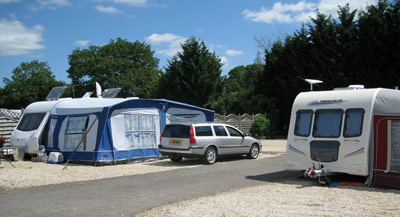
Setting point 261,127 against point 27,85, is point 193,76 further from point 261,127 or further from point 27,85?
point 27,85

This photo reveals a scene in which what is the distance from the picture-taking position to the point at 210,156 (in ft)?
47.5

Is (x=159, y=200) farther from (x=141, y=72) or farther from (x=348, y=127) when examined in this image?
(x=141, y=72)

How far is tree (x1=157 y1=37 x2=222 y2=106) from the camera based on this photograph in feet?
133

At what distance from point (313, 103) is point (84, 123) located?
29.1 ft

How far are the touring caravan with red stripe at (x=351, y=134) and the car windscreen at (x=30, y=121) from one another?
10851 millimetres

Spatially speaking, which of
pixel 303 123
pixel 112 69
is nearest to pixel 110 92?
pixel 303 123

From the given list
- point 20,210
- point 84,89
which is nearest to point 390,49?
point 20,210

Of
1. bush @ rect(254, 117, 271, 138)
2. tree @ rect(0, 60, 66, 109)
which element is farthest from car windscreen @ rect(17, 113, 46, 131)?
tree @ rect(0, 60, 66, 109)

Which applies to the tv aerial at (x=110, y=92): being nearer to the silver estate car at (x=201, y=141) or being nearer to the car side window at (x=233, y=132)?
the silver estate car at (x=201, y=141)

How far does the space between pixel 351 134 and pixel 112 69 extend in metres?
50.1

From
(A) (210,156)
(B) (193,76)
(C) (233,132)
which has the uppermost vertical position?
(B) (193,76)

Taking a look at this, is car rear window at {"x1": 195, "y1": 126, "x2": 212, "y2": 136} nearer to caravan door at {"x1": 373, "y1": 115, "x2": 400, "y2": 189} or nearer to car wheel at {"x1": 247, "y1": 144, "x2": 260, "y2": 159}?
car wheel at {"x1": 247, "y1": 144, "x2": 260, "y2": 159}

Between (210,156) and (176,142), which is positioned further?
(210,156)

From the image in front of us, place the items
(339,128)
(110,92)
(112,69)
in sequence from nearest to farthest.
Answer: (339,128) → (110,92) → (112,69)
